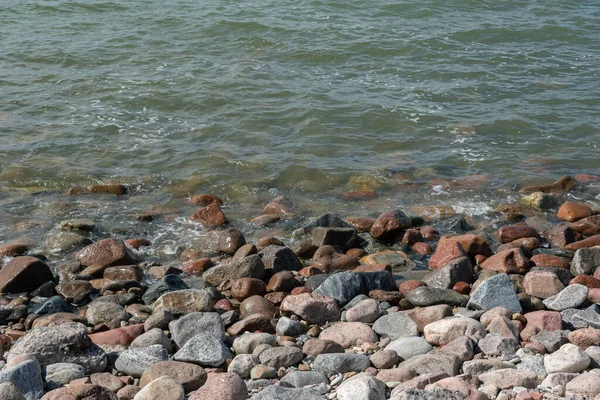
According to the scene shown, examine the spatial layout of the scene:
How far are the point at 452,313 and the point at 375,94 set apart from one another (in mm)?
9181

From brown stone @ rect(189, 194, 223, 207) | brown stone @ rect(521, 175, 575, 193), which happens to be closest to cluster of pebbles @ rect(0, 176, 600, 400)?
brown stone @ rect(189, 194, 223, 207)

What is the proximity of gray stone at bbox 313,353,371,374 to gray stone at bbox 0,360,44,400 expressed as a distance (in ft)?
7.09

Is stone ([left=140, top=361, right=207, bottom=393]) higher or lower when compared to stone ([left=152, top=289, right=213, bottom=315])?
higher

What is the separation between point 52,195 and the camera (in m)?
11.8

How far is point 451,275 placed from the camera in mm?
8383

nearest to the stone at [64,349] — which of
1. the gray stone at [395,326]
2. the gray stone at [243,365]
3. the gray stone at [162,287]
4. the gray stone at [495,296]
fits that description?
the gray stone at [243,365]

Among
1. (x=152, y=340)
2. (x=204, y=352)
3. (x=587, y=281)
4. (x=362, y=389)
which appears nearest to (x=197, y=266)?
(x=152, y=340)

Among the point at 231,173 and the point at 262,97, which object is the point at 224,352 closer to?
the point at 231,173

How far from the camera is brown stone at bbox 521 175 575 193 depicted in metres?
11.9

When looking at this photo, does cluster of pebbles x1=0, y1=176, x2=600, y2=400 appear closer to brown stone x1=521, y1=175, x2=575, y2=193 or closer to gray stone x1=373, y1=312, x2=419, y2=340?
gray stone x1=373, y1=312, x2=419, y2=340

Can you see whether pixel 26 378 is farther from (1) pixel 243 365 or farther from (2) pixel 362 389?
(2) pixel 362 389

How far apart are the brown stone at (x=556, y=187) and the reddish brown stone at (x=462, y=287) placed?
4.16 meters

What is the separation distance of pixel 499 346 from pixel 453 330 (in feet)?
1.59

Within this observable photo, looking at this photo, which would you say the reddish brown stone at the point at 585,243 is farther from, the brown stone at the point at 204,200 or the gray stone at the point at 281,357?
the brown stone at the point at 204,200
